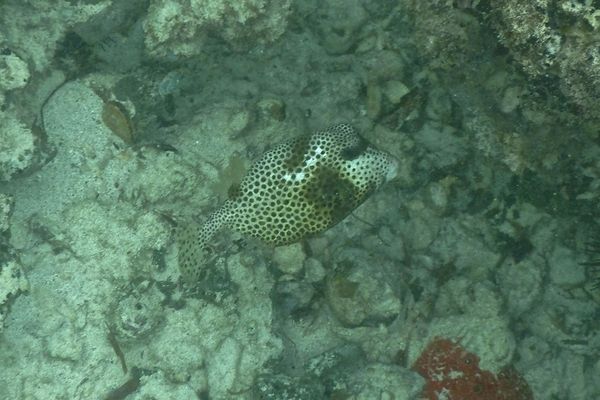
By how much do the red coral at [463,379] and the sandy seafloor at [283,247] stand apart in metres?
0.02

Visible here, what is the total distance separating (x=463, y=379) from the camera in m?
4.87

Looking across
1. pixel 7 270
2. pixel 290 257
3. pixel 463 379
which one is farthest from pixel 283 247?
pixel 7 270

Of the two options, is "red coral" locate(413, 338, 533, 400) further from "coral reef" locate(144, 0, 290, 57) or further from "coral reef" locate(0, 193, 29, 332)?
"coral reef" locate(0, 193, 29, 332)

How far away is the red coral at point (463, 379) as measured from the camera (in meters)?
4.85

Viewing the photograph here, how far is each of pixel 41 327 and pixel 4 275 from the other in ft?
2.04

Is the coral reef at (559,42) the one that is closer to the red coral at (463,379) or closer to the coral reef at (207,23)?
the coral reef at (207,23)

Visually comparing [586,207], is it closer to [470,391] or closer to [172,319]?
[470,391]

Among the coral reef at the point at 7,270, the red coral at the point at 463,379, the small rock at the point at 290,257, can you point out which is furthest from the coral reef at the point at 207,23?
the red coral at the point at 463,379

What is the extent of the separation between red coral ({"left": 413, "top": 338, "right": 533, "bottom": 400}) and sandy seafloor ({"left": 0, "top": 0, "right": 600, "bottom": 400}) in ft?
0.06

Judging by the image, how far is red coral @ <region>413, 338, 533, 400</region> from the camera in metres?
4.85

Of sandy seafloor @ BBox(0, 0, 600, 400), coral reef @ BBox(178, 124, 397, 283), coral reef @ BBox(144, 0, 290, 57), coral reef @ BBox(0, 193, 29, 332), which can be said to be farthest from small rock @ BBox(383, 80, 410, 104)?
coral reef @ BBox(0, 193, 29, 332)

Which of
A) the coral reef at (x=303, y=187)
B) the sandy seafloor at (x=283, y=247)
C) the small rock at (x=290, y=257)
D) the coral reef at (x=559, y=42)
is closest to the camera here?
A: the coral reef at (x=559, y=42)

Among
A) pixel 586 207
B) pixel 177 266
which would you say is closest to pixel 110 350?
pixel 177 266

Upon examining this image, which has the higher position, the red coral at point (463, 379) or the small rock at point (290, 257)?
the small rock at point (290, 257)
